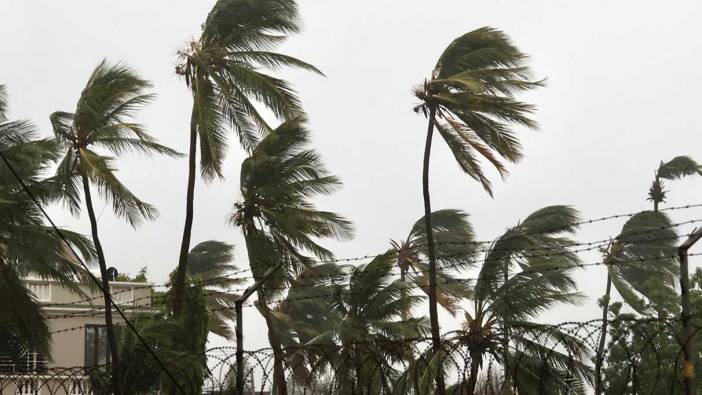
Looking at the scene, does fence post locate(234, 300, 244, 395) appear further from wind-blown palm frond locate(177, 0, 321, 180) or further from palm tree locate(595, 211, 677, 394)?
palm tree locate(595, 211, 677, 394)

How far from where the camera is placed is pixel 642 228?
142ft

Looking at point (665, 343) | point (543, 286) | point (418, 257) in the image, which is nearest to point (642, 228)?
point (665, 343)

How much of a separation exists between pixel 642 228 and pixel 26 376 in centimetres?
2030

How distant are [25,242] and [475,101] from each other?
1077cm

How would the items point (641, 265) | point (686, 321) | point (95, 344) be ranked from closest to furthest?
point (686, 321) < point (95, 344) < point (641, 265)

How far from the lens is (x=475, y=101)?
102ft

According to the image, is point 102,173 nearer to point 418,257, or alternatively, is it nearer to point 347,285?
point 347,285

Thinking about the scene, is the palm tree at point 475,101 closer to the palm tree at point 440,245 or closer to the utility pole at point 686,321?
the palm tree at point 440,245

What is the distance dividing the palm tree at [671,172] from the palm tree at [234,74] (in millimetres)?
16104

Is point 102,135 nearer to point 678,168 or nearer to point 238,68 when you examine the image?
point 238,68

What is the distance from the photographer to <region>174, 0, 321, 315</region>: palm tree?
32.2m

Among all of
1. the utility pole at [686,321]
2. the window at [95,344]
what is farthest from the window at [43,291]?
the utility pole at [686,321]

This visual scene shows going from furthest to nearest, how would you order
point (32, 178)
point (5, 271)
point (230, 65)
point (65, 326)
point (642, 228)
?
point (642, 228) → point (65, 326) → point (230, 65) → point (32, 178) → point (5, 271)

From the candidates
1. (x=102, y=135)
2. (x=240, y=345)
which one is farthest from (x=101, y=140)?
(x=240, y=345)
